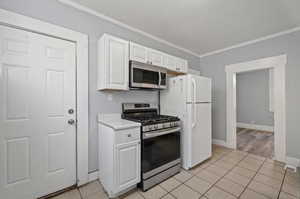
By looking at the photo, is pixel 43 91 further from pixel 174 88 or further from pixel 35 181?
pixel 174 88

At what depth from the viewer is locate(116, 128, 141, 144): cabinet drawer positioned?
1.54 meters

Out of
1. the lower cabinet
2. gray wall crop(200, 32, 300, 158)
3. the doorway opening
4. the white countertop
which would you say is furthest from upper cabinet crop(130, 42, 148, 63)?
the doorway opening

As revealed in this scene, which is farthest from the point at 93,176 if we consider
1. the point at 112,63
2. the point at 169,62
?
the point at 169,62

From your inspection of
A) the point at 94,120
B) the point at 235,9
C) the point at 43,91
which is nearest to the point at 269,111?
the point at 235,9

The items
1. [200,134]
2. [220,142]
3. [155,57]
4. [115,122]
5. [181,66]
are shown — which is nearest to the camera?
[115,122]

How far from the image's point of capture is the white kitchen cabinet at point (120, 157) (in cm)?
153

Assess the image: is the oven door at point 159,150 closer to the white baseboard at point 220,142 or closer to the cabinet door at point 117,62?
the cabinet door at point 117,62

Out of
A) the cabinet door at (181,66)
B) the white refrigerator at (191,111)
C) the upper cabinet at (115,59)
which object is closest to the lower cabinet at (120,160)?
the upper cabinet at (115,59)

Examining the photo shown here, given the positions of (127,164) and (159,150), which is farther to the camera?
(159,150)

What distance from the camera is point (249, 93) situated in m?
5.57

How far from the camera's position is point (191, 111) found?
2250 mm

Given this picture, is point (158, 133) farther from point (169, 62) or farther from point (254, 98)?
point (254, 98)

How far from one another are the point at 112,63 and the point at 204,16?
1664mm

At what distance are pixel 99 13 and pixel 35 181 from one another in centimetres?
247
